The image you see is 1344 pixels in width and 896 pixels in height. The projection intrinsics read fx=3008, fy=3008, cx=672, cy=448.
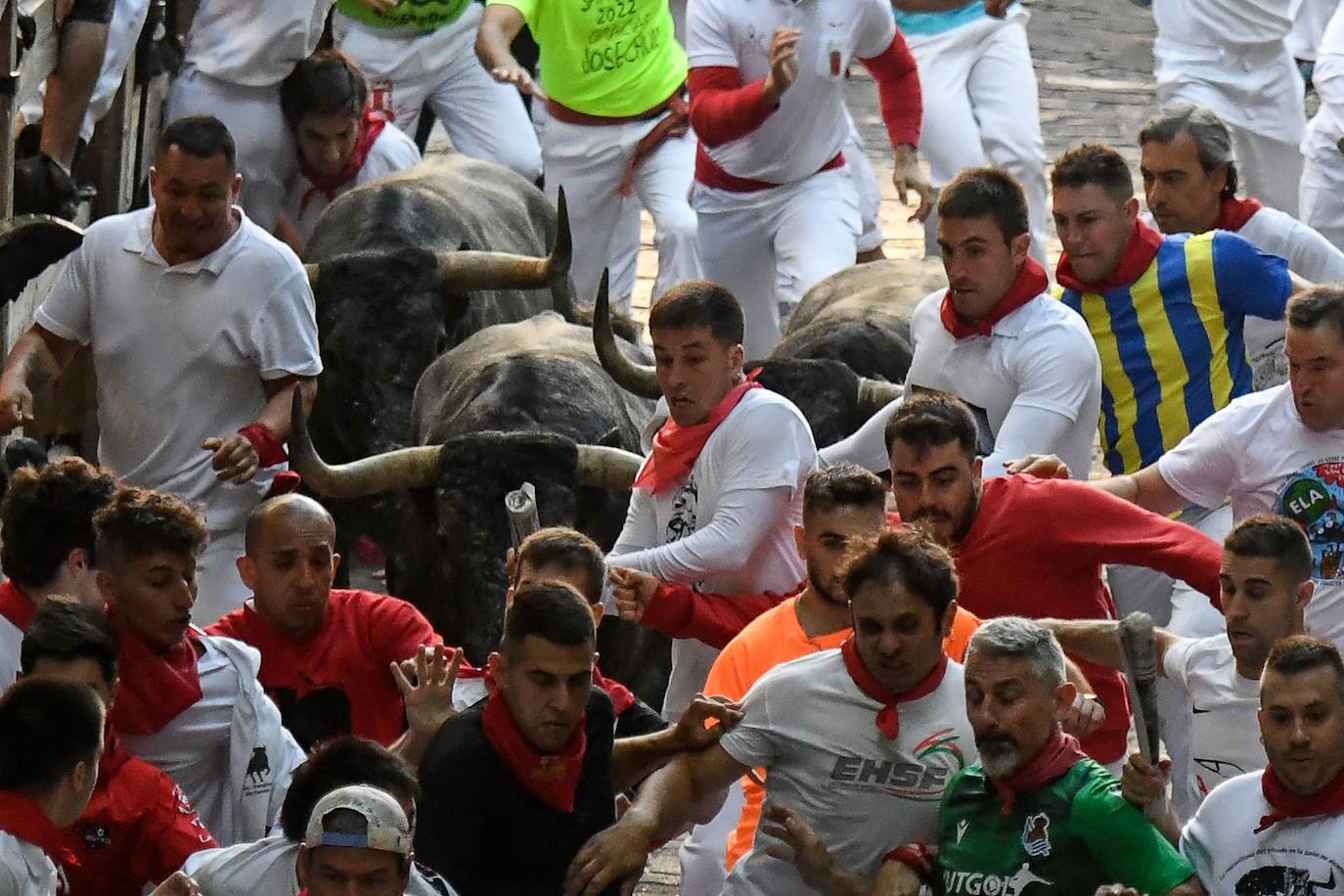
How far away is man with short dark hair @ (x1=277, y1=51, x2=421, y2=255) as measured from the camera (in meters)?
13.2

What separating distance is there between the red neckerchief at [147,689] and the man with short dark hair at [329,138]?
6.58 meters

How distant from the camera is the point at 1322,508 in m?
7.97

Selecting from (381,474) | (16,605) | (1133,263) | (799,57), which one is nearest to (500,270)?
(799,57)

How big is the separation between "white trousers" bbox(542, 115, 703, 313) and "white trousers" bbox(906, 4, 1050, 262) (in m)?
1.21

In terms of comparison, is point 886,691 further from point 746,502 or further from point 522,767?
point 746,502

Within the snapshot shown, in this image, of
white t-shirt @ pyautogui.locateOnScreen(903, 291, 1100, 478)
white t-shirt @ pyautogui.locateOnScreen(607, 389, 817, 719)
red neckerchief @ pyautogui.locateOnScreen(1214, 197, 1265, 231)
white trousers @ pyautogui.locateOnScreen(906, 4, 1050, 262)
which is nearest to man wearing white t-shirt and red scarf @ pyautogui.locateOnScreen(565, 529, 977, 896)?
white t-shirt @ pyautogui.locateOnScreen(607, 389, 817, 719)

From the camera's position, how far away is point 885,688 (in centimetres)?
666

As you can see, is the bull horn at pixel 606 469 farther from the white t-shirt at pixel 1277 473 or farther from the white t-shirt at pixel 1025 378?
the white t-shirt at pixel 1277 473

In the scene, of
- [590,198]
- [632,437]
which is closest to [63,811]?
[632,437]

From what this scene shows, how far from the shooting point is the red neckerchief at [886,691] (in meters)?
6.61

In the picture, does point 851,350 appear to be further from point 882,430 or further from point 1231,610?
point 1231,610

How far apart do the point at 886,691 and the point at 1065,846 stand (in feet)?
2.06

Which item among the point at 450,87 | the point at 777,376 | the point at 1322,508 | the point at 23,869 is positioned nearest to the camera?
the point at 23,869

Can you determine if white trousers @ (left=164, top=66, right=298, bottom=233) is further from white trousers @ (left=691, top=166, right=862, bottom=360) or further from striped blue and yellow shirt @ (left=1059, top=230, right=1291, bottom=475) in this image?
striped blue and yellow shirt @ (left=1059, top=230, right=1291, bottom=475)
